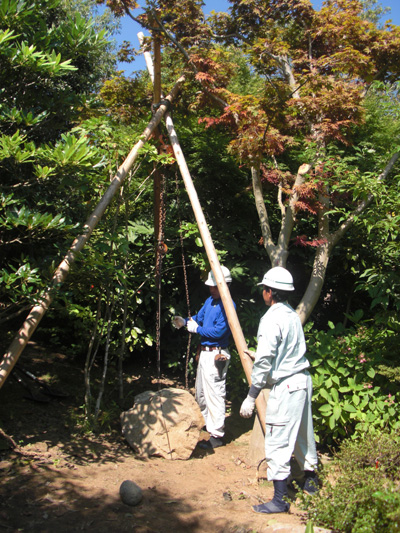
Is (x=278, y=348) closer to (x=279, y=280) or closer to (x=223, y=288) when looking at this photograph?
(x=279, y=280)

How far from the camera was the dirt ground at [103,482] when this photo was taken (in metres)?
2.98

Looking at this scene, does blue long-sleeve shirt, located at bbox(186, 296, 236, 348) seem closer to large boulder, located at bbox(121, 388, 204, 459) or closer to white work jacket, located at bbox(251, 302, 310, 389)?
large boulder, located at bbox(121, 388, 204, 459)

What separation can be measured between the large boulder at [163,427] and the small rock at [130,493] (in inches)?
36.0

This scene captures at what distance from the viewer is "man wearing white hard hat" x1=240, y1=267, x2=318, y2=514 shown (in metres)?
3.42

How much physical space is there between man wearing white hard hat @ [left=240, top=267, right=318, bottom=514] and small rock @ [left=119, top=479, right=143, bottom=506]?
871mm

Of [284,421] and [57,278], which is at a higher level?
[57,278]

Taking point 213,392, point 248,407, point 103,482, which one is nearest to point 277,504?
point 248,407

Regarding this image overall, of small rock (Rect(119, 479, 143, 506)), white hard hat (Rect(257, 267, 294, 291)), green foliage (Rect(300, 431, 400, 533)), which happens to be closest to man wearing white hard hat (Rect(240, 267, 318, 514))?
white hard hat (Rect(257, 267, 294, 291))

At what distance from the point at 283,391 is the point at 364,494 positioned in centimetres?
96

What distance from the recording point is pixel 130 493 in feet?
10.7

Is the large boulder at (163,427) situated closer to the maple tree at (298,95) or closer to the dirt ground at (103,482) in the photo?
the dirt ground at (103,482)

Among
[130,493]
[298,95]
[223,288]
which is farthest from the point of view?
[298,95]

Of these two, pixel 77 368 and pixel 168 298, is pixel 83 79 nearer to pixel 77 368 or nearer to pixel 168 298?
pixel 168 298

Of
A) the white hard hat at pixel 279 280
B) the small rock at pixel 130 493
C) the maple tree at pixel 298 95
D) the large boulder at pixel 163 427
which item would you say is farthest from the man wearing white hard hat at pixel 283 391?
the maple tree at pixel 298 95
